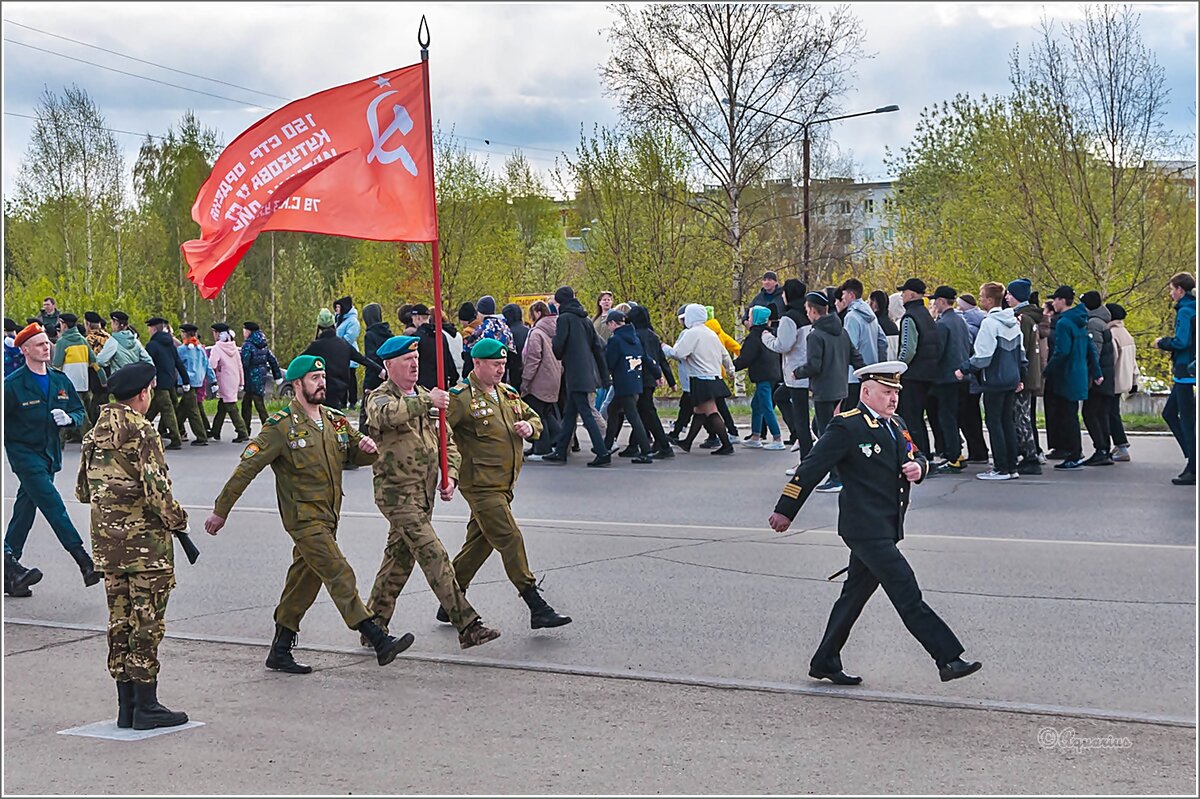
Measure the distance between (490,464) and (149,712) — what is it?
8.57 ft

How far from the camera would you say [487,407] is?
8461mm

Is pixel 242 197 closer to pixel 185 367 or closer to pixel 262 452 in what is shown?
pixel 262 452

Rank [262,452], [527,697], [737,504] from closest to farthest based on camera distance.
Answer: [527,697] < [262,452] < [737,504]

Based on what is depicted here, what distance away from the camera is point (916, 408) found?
15180mm

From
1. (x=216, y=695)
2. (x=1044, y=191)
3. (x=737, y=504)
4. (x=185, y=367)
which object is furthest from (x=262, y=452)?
(x=1044, y=191)

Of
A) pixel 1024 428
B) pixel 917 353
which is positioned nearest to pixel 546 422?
pixel 917 353

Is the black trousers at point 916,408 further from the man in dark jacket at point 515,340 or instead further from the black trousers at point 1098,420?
the man in dark jacket at point 515,340

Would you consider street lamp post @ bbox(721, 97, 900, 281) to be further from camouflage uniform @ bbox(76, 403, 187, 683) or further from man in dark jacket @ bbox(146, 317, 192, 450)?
camouflage uniform @ bbox(76, 403, 187, 683)

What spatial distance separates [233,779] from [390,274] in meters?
40.8

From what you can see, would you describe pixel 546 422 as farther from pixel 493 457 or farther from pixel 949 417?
pixel 493 457

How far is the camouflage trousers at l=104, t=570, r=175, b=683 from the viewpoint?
672 centimetres

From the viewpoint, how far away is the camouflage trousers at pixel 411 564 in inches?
312

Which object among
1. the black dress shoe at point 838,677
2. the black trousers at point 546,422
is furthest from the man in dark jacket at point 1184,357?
the black dress shoe at point 838,677

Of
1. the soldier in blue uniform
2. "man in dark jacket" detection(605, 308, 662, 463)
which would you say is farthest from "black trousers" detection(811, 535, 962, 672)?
"man in dark jacket" detection(605, 308, 662, 463)
